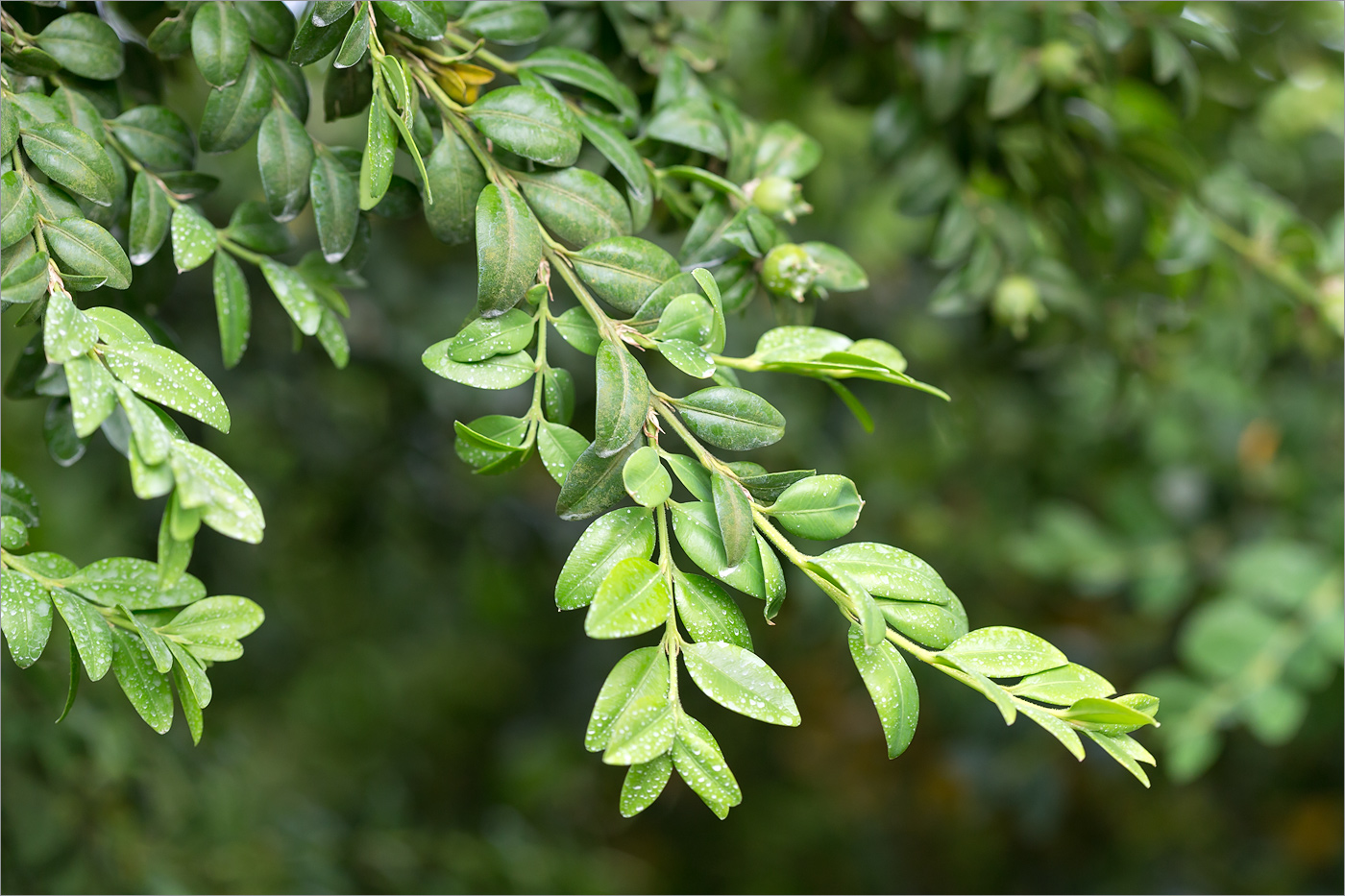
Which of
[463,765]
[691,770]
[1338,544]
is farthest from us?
[463,765]

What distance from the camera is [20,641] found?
0.38 meters

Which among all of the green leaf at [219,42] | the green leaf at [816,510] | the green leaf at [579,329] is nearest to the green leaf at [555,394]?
the green leaf at [579,329]

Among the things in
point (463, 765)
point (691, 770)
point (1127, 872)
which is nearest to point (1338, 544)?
point (1127, 872)

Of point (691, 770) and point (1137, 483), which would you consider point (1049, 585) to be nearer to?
point (1137, 483)

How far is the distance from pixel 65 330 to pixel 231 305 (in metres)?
0.16

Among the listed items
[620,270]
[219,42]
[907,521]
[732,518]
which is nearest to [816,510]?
[732,518]

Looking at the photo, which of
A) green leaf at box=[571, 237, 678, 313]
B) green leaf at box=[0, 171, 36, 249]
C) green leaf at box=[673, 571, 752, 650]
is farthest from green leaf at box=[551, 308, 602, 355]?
green leaf at box=[0, 171, 36, 249]

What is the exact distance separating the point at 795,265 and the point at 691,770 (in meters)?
0.28

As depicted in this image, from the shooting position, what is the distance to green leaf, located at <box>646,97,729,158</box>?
1.77 ft

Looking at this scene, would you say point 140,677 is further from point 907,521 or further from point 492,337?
point 907,521

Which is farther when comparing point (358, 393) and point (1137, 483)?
point (1137, 483)

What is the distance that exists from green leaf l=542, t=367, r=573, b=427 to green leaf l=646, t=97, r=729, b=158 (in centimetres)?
18

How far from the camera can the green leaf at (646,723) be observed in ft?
1.14

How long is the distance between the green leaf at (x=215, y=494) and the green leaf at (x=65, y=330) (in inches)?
2.0
